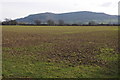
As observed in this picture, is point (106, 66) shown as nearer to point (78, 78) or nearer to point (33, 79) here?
point (78, 78)

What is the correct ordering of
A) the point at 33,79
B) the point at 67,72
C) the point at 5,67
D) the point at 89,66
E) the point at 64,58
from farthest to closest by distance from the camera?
the point at 64,58
the point at 89,66
the point at 5,67
the point at 67,72
the point at 33,79

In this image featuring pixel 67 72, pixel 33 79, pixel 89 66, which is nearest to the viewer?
pixel 33 79

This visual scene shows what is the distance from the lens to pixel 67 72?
12.1 metres

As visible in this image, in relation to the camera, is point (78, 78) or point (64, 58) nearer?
point (78, 78)

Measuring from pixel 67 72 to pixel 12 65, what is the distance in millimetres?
4299

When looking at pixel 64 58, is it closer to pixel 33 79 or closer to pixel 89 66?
pixel 89 66

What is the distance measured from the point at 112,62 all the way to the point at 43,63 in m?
5.65

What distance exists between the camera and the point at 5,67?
12.9m

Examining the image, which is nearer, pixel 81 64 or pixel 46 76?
pixel 46 76

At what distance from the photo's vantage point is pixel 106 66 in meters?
13.8

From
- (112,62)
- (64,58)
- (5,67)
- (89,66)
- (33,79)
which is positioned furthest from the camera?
(64,58)

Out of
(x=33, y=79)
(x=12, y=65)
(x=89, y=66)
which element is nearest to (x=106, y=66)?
(x=89, y=66)

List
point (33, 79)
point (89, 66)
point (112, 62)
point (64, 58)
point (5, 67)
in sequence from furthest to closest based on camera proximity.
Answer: point (64, 58) → point (112, 62) → point (89, 66) → point (5, 67) → point (33, 79)

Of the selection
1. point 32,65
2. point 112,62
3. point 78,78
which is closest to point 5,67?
point 32,65
